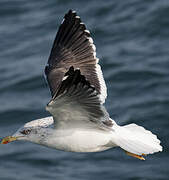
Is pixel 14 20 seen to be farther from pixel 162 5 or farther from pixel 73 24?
pixel 73 24

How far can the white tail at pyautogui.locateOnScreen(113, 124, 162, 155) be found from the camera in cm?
660

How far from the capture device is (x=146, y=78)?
10.7 meters

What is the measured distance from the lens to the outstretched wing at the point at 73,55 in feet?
24.1

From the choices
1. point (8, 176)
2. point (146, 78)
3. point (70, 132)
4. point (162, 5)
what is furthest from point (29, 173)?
point (162, 5)

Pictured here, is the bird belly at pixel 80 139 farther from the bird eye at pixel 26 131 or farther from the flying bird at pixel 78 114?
the bird eye at pixel 26 131

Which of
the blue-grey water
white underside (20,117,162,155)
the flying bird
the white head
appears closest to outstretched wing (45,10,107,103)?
the flying bird

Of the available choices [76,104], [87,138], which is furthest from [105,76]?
[76,104]

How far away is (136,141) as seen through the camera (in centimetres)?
675

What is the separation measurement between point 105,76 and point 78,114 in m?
4.40

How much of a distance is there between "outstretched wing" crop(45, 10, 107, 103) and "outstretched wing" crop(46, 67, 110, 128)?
60 centimetres

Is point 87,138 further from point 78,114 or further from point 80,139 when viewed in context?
point 78,114

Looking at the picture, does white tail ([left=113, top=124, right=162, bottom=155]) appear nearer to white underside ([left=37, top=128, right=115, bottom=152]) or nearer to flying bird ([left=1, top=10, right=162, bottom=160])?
flying bird ([left=1, top=10, right=162, bottom=160])

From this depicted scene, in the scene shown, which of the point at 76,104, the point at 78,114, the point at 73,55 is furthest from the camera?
the point at 73,55

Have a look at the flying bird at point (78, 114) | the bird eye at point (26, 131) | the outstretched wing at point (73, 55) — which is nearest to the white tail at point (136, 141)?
the flying bird at point (78, 114)
